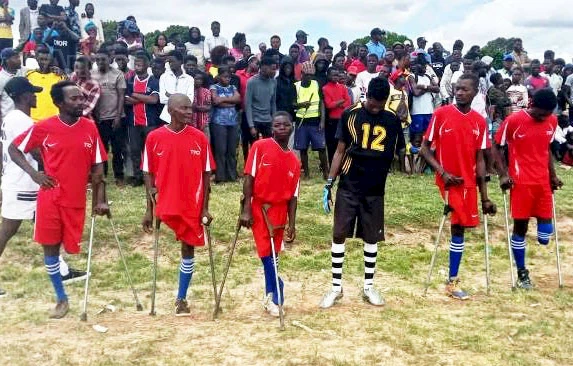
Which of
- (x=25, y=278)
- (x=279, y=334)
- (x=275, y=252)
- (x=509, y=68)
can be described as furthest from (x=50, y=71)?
(x=509, y=68)

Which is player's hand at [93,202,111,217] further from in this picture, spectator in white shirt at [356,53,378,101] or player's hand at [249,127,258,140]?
spectator in white shirt at [356,53,378,101]

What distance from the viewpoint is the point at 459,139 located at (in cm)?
677

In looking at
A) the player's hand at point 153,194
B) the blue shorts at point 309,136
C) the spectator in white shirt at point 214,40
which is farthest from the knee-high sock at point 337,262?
the spectator in white shirt at point 214,40

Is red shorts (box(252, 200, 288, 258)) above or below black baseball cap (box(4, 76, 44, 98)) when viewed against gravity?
below

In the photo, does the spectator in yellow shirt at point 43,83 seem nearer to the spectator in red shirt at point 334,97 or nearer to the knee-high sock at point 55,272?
the knee-high sock at point 55,272

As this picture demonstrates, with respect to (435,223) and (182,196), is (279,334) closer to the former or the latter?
(182,196)

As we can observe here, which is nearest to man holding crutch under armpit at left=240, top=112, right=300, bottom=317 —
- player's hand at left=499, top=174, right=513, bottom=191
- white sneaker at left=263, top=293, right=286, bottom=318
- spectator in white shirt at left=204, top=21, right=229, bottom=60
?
white sneaker at left=263, top=293, right=286, bottom=318

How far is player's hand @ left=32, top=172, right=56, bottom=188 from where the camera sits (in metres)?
5.94

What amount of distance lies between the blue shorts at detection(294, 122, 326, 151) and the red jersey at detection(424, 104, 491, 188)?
18.0ft

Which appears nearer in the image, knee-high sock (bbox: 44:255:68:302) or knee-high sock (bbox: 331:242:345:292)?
knee-high sock (bbox: 44:255:68:302)

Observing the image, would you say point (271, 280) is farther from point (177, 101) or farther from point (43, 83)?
point (43, 83)

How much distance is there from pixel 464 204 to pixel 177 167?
318 centimetres

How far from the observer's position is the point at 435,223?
1018 centimetres

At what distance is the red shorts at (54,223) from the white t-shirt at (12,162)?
982 mm
